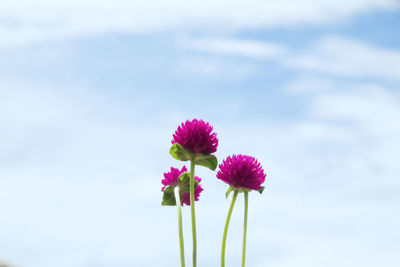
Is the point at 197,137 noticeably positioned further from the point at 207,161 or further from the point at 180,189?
the point at 180,189

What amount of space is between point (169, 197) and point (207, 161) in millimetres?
224

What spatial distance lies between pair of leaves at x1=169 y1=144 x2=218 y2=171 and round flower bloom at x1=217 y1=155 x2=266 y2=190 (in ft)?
0.17

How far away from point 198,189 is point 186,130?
0.27 metres

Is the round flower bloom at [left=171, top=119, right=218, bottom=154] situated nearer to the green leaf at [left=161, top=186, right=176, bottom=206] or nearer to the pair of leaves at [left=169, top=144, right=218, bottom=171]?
the pair of leaves at [left=169, top=144, right=218, bottom=171]

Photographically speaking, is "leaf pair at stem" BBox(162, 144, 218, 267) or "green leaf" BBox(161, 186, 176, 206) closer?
"leaf pair at stem" BBox(162, 144, 218, 267)

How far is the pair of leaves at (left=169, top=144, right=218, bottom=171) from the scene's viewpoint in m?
1.58

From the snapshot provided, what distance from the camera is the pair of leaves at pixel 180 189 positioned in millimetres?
1682

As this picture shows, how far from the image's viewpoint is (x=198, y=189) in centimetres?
173

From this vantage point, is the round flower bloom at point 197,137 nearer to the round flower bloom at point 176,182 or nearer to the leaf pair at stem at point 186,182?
the leaf pair at stem at point 186,182

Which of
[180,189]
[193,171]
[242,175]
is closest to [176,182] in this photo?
[180,189]

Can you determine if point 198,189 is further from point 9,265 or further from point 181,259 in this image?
point 9,265

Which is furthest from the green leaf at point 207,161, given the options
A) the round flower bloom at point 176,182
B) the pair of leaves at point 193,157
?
the round flower bloom at point 176,182

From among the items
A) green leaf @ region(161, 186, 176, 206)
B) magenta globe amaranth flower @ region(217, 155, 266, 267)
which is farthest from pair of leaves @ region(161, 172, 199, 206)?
magenta globe amaranth flower @ region(217, 155, 266, 267)

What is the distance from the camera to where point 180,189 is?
170 centimetres
